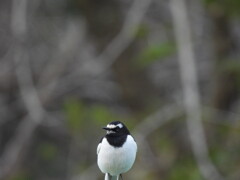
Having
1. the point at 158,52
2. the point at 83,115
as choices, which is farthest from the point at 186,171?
the point at 83,115

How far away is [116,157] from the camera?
4.29 metres

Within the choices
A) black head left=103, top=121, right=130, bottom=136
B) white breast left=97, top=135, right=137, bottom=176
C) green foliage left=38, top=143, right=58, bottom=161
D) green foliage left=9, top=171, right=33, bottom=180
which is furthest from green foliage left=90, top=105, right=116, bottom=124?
white breast left=97, top=135, right=137, bottom=176

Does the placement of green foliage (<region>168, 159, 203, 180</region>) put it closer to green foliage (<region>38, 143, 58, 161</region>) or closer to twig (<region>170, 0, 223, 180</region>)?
twig (<region>170, 0, 223, 180</region>)

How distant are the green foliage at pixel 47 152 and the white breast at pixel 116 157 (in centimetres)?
526

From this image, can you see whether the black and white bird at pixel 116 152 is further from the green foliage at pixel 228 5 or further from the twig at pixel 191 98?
the green foliage at pixel 228 5

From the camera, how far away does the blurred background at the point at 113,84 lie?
8.37 meters

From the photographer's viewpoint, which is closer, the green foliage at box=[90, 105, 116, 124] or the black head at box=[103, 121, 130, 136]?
the black head at box=[103, 121, 130, 136]

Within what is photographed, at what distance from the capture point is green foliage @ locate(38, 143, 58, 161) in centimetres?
968

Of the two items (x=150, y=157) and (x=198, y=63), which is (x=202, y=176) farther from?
(x=198, y=63)

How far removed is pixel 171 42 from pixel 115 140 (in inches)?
156

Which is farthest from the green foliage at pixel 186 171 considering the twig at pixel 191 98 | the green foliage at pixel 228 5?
the green foliage at pixel 228 5

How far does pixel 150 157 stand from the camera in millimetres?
9086

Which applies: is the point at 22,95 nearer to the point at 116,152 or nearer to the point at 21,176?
the point at 21,176

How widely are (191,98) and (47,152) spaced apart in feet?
9.06
